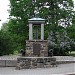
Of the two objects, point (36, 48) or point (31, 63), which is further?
point (36, 48)

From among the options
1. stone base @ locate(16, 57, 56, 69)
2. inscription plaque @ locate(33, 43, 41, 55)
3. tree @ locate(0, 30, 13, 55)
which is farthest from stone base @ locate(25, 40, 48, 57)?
tree @ locate(0, 30, 13, 55)

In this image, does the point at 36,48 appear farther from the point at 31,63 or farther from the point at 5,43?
the point at 5,43

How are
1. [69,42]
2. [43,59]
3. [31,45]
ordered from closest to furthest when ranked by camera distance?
[43,59] → [31,45] → [69,42]

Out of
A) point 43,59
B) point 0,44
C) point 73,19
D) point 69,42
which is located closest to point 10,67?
point 43,59

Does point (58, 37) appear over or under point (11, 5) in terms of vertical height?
under

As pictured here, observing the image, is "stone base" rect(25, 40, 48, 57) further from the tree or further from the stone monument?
the tree

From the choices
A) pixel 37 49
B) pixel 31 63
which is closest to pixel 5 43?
pixel 37 49

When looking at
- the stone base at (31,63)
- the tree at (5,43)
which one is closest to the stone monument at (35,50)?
the stone base at (31,63)

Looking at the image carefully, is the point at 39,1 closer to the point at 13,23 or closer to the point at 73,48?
the point at 13,23

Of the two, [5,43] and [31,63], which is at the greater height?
[5,43]

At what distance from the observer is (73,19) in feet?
114

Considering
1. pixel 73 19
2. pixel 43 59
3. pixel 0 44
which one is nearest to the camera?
pixel 43 59

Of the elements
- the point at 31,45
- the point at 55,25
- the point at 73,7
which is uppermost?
the point at 73,7

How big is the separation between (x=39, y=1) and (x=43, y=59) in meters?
16.2
